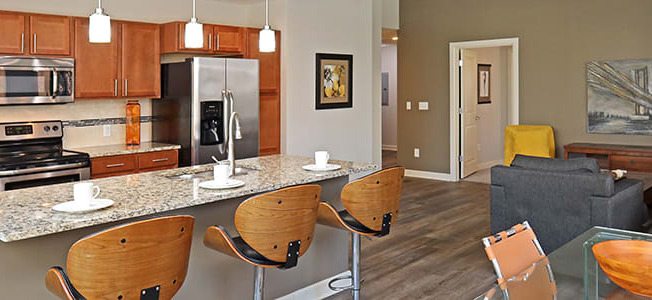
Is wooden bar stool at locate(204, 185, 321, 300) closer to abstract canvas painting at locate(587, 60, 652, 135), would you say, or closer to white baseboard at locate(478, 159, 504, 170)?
abstract canvas painting at locate(587, 60, 652, 135)

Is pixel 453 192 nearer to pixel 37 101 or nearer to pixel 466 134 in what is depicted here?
pixel 466 134

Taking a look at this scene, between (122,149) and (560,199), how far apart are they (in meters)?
3.68

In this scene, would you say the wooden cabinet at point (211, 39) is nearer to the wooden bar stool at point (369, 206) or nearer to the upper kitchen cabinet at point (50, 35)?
the upper kitchen cabinet at point (50, 35)

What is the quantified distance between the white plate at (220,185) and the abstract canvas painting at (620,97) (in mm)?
5575

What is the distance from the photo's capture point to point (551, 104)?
7.50 meters

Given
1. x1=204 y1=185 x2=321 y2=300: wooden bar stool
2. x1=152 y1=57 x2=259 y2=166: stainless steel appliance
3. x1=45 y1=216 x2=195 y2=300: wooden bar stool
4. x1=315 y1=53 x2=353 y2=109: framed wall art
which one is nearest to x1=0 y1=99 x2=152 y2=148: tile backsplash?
x1=152 y1=57 x2=259 y2=166: stainless steel appliance

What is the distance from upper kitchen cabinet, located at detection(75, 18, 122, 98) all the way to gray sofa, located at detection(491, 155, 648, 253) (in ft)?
11.2

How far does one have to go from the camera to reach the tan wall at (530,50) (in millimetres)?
6922

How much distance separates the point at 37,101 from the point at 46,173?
0.64 metres

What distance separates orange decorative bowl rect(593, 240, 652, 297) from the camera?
6.59 feet

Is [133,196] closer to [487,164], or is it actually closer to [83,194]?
[83,194]

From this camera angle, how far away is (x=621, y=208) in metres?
4.18

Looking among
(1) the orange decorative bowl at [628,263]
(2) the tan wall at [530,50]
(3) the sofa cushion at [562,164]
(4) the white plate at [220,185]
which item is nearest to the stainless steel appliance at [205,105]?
(4) the white plate at [220,185]

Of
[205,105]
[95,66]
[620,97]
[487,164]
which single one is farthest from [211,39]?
[487,164]
